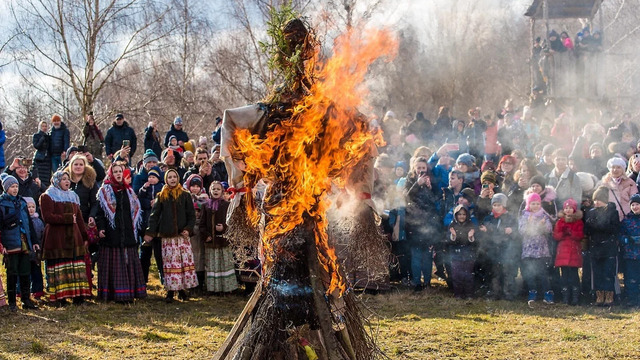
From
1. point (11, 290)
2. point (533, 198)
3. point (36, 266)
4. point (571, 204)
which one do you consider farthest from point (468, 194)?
point (11, 290)

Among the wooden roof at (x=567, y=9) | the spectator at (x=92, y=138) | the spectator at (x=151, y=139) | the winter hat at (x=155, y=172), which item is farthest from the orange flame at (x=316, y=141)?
the wooden roof at (x=567, y=9)

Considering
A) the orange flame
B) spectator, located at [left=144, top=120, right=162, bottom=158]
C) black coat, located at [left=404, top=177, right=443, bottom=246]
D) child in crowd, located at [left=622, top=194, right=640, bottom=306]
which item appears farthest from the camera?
spectator, located at [left=144, top=120, right=162, bottom=158]

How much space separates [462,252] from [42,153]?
934 centimetres

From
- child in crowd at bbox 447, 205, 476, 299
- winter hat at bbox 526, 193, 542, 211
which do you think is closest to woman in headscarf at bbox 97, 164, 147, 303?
child in crowd at bbox 447, 205, 476, 299

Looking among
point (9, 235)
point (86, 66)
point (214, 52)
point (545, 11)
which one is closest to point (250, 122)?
point (9, 235)

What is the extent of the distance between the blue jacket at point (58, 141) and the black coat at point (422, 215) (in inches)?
315

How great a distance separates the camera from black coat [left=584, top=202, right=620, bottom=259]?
31.4 feet

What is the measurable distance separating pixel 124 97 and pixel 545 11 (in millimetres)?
19942

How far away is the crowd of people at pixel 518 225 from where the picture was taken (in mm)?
9664

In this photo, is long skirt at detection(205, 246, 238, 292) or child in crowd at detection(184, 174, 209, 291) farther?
child in crowd at detection(184, 174, 209, 291)

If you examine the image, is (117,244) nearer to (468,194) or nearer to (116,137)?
(468,194)

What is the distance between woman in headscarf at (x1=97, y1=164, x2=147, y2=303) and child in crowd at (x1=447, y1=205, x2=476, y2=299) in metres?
4.58

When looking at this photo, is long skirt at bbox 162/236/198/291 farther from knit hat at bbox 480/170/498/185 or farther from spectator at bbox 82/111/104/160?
spectator at bbox 82/111/104/160

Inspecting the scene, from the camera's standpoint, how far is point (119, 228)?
10.1 meters
